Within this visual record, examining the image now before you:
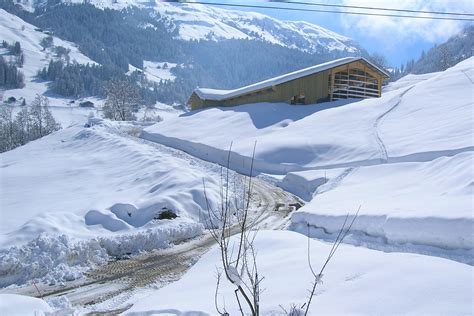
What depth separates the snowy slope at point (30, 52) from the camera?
433 feet

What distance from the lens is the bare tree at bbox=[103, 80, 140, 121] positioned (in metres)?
61.6

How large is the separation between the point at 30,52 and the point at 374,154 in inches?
6939

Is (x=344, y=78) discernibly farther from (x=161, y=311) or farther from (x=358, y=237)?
(x=161, y=311)

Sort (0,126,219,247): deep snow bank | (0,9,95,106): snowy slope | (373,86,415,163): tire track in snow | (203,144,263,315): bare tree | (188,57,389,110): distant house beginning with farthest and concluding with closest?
(0,9,95,106): snowy slope
(188,57,389,110): distant house
(373,86,415,163): tire track in snow
(0,126,219,247): deep snow bank
(203,144,263,315): bare tree

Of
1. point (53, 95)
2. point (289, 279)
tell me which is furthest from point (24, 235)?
point (53, 95)

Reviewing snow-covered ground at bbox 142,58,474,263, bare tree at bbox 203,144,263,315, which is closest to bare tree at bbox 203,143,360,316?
bare tree at bbox 203,144,263,315

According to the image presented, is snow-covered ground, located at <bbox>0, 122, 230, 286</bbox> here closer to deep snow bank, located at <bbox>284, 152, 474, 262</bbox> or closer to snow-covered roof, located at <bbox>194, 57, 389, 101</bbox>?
deep snow bank, located at <bbox>284, 152, 474, 262</bbox>

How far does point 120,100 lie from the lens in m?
62.5

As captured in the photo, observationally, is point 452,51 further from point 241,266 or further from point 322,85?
point 241,266

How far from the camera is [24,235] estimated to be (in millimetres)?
11391

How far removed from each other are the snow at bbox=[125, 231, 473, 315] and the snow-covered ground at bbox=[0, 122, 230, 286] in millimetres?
2951

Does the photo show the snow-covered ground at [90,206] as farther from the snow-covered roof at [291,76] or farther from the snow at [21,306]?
the snow-covered roof at [291,76]

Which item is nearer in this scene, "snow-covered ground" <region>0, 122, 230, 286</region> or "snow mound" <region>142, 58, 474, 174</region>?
"snow-covered ground" <region>0, 122, 230, 286</region>

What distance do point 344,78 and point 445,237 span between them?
100 ft
